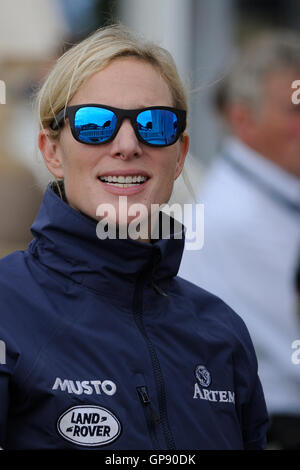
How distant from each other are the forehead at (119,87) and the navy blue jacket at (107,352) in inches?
8.1

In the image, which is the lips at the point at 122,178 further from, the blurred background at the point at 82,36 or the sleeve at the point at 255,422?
the blurred background at the point at 82,36

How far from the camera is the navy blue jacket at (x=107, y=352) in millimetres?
1535

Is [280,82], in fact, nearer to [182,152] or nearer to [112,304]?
[182,152]

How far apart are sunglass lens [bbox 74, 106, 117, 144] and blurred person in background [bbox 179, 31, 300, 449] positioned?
5.58 feet

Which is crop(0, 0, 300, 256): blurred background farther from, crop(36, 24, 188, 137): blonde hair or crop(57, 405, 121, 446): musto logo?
crop(57, 405, 121, 446): musto logo

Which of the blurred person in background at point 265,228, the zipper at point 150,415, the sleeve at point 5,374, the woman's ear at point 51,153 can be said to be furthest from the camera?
the blurred person in background at point 265,228

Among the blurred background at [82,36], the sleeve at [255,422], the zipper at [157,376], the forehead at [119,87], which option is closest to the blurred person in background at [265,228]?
the blurred background at [82,36]

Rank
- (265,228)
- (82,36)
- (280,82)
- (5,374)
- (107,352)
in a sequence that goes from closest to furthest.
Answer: (5,374) < (107,352) < (265,228) < (280,82) < (82,36)

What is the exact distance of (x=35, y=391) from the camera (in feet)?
4.98

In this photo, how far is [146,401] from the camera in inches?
62.7

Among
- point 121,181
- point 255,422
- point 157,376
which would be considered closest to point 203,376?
point 157,376

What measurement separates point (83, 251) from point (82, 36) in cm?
338

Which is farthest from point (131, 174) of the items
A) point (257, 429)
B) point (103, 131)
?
point (257, 429)

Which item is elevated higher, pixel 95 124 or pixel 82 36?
pixel 82 36
